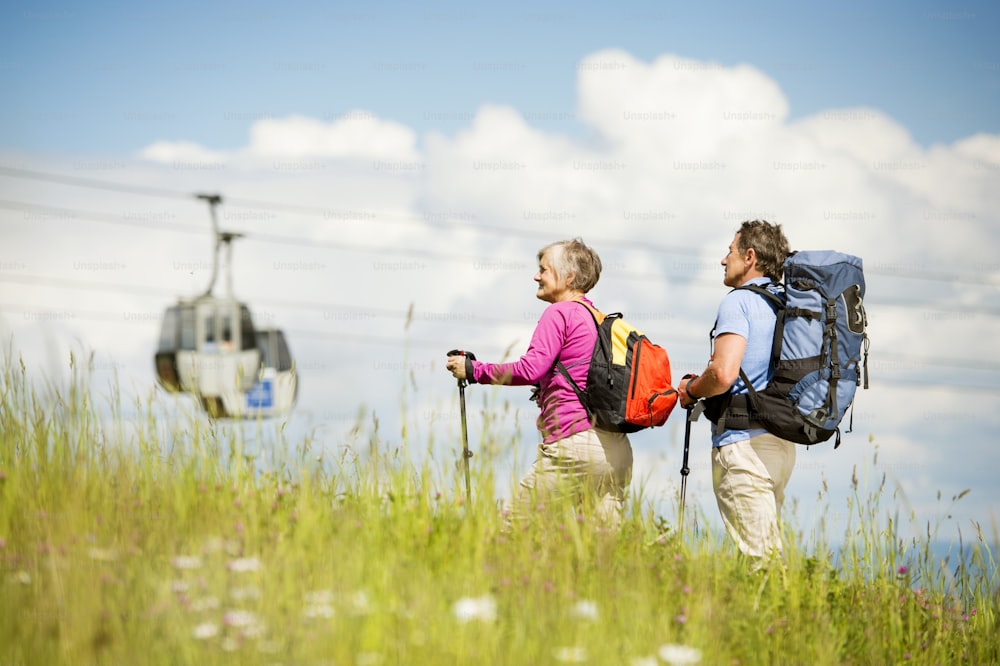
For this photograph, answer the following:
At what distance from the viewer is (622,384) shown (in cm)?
575

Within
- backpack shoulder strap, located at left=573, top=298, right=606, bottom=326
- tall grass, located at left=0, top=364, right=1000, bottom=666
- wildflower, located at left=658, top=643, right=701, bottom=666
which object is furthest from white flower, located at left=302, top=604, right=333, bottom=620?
backpack shoulder strap, located at left=573, top=298, right=606, bottom=326

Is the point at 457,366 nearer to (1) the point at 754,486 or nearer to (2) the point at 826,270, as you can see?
(1) the point at 754,486

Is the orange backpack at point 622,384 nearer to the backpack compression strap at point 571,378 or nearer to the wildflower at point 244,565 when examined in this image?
the backpack compression strap at point 571,378

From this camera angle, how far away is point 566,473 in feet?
18.9

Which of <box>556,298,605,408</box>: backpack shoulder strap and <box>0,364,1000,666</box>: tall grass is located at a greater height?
<box>556,298,605,408</box>: backpack shoulder strap

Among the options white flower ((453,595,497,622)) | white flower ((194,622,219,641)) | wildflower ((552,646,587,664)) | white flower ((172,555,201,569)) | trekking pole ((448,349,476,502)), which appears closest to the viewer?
white flower ((194,622,219,641))

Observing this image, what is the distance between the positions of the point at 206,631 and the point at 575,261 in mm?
3243

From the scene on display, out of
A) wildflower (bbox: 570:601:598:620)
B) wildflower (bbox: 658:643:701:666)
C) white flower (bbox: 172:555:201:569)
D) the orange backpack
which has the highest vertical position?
the orange backpack

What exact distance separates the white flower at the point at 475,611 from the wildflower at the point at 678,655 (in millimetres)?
759

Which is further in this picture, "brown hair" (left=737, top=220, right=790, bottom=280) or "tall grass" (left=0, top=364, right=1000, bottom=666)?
"brown hair" (left=737, top=220, right=790, bottom=280)

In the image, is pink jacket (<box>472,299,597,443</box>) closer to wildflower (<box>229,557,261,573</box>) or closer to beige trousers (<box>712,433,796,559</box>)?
beige trousers (<box>712,433,796,559</box>)

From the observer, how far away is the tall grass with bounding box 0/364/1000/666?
3.83 m

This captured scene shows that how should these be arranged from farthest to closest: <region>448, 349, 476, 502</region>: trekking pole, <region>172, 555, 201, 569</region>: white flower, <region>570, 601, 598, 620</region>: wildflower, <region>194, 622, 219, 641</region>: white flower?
<region>448, 349, 476, 502</region>: trekking pole
<region>172, 555, 201, 569</region>: white flower
<region>570, 601, 598, 620</region>: wildflower
<region>194, 622, 219, 641</region>: white flower

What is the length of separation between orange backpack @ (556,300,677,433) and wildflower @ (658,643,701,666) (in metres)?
1.80
